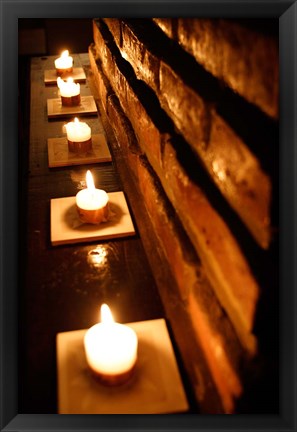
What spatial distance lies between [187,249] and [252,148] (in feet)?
1.31

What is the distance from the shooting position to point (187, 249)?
1.06 meters

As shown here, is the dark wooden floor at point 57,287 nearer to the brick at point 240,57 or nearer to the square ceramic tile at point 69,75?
the brick at point 240,57

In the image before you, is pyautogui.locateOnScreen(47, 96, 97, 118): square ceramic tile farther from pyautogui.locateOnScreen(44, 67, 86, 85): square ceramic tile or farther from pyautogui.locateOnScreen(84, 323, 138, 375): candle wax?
pyautogui.locateOnScreen(84, 323, 138, 375): candle wax

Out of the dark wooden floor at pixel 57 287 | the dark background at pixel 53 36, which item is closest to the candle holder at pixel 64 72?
the dark wooden floor at pixel 57 287

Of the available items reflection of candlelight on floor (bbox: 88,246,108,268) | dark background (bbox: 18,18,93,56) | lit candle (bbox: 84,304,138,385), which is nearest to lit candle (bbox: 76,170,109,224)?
reflection of candlelight on floor (bbox: 88,246,108,268)

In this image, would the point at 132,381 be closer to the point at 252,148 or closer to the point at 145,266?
the point at 145,266

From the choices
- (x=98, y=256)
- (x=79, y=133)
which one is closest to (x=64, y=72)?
(x=79, y=133)

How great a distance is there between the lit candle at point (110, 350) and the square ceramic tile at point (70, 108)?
1.53 m

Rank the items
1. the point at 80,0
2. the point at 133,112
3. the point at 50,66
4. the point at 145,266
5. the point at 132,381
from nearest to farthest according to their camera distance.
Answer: the point at 80,0 → the point at 132,381 → the point at 145,266 → the point at 133,112 → the point at 50,66

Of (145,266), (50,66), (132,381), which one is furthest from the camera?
(50,66)

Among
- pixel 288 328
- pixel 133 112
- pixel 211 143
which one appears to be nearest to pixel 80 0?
pixel 211 143

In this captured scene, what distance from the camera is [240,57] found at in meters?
0.74

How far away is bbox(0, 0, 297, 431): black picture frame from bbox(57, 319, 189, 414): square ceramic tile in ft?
0.07

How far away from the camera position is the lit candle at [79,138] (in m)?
1.88
